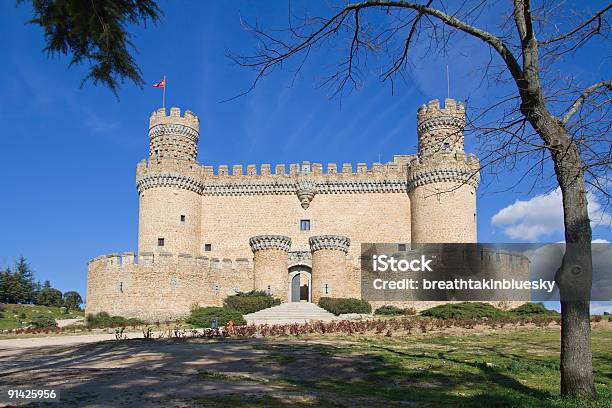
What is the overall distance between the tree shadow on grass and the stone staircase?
514 inches

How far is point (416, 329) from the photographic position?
20.4 meters

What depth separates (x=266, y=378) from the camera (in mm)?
10117

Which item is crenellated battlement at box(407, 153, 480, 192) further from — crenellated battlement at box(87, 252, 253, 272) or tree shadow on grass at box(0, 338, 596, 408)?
tree shadow on grass at box(0, 338, 596, 408)

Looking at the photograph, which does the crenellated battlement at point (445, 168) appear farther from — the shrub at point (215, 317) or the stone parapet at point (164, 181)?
the shrub at point (215, 317)

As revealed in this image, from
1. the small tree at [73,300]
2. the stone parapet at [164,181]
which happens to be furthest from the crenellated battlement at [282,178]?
the small tree at [73,300]

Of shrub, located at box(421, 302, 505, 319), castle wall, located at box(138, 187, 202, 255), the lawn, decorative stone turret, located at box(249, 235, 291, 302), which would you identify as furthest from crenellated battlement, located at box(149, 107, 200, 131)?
the lawn

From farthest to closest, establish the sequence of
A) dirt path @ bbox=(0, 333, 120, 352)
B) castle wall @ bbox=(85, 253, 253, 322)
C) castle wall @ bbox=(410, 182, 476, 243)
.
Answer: castle wall @ bbox=(410, 182, 476, 243)
castle wall @ bbox=(85, 253, 253, 322)
dirt path @ bbox=(0, 333, 120, 352)

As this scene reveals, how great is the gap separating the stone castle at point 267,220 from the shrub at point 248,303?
2.50 meters

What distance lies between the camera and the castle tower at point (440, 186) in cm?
3612

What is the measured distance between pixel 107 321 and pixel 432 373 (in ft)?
72.7

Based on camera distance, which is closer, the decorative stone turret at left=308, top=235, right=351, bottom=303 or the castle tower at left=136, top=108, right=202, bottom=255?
the decorative stone turret at left=308, top=235, right=351, bottom=303

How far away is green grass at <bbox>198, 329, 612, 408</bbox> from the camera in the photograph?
8.74m

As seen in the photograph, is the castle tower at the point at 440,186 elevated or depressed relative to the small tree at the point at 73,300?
elevated

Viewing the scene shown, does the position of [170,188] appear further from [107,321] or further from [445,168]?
[445,168]
